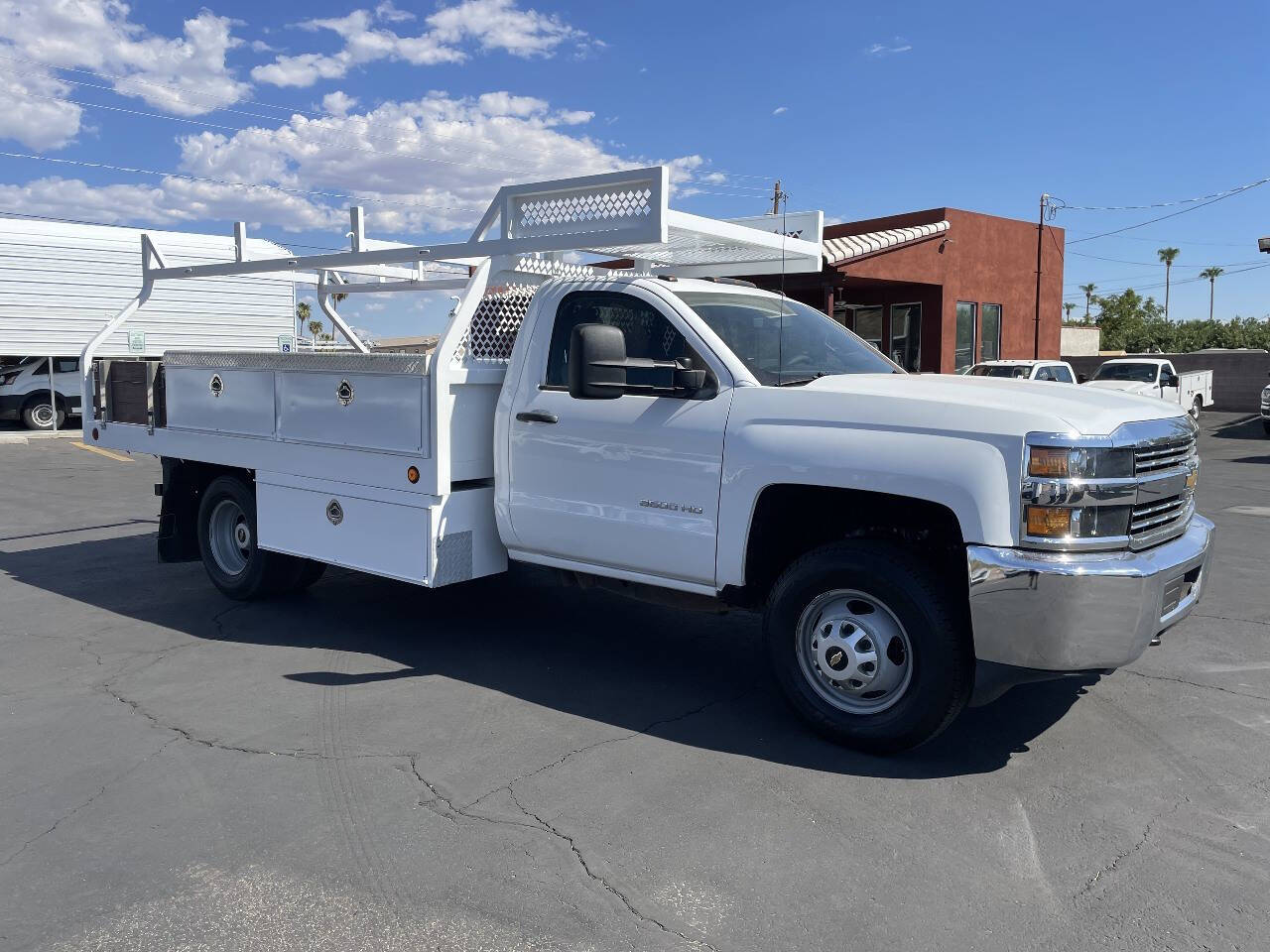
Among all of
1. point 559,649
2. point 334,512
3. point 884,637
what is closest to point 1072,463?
point 884,637

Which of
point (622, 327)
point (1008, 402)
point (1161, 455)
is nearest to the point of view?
point (1008, 402)

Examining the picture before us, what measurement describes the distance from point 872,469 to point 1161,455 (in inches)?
48.7

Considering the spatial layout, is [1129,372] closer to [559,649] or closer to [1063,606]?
[559,649]

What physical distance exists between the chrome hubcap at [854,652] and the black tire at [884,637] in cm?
1

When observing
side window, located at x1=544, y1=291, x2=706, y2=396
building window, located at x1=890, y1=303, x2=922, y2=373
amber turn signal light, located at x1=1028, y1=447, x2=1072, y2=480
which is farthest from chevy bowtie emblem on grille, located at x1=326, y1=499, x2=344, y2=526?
building window, located at x1=890, y1=303, x2=922, y2=373

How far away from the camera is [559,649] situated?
20.5 ft

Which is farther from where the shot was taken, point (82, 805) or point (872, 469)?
point (872, 469)

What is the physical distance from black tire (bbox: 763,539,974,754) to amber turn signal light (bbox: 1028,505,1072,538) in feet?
1.70

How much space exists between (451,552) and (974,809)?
119 inches

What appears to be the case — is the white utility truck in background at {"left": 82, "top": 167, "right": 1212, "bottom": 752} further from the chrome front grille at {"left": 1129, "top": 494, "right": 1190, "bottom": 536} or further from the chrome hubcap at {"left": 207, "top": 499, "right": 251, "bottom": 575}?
the chrome hubcap at {"left": 207, "top": 499, "right": 251, "bottom": 575}

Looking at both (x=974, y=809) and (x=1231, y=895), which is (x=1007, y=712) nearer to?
(x=974, y=809)

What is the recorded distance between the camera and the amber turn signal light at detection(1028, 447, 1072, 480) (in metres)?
4.01

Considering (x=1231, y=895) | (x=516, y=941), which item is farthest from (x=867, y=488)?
(x=516, y=941)

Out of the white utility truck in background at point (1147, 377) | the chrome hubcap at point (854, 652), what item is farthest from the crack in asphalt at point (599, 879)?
the white utility truck in background at point (1147, 377)
